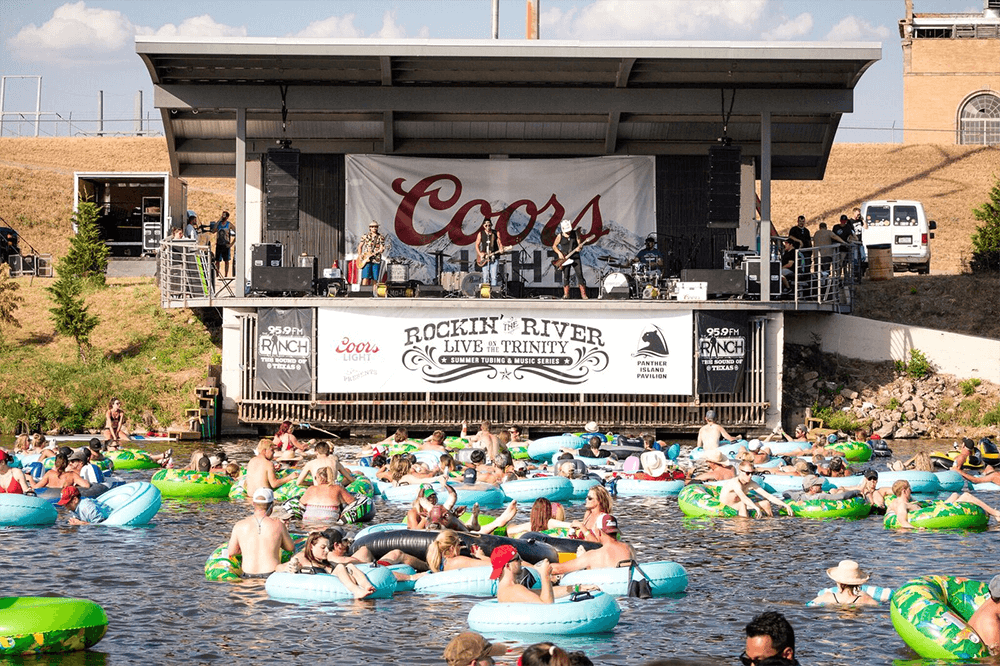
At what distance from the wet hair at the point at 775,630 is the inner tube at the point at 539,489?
1153 centimetres

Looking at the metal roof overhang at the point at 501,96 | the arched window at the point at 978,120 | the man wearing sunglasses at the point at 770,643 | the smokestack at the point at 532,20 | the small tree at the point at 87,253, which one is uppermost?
the arched window at the point at 978,120

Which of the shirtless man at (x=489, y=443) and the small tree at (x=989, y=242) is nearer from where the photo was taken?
the shirtless man at (x=489, y=443)

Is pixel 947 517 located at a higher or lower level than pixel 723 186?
lower

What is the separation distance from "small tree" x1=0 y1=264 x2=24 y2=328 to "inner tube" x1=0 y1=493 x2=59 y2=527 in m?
17.5

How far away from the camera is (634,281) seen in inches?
1067

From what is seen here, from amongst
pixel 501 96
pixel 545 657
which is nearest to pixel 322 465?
pixel 501 96

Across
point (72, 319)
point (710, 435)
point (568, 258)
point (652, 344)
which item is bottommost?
point (710, 435)

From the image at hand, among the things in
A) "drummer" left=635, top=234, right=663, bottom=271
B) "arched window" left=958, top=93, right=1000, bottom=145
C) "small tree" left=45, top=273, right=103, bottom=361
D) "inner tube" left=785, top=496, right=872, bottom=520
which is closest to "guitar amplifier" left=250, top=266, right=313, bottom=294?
"drummer" left=635, top=234, right=663, bottom=271

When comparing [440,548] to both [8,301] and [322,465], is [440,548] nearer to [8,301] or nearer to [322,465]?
[322,465]

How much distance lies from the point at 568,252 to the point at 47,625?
1833 cm

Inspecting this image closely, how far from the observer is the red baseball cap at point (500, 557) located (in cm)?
1215

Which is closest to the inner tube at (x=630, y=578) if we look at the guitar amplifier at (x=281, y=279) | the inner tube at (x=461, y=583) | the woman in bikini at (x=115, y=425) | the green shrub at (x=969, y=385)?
the inner tube at (x=461, y=583)

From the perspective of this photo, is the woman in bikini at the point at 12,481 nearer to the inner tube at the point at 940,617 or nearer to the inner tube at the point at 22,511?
the inner tube at the point at 22,511

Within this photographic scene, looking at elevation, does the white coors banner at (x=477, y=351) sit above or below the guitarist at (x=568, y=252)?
below
